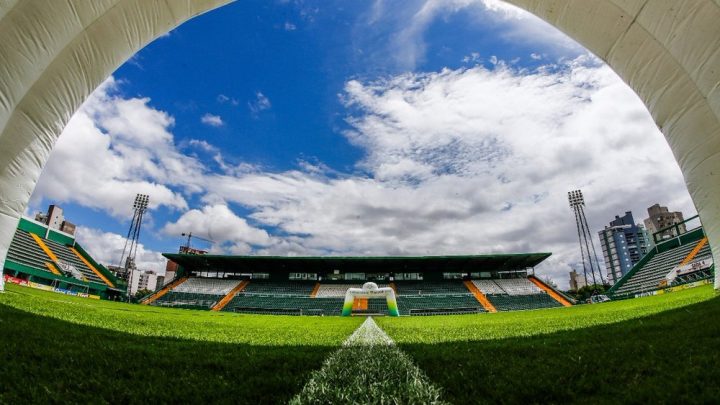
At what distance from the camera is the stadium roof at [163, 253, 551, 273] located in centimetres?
4062

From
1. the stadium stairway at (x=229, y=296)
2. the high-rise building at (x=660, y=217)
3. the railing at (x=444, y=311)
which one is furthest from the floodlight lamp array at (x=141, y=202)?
the high-rise building at (x=660, y=217)

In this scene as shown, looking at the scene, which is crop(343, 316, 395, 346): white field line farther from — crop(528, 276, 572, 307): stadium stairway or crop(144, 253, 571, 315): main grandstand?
crop(528, 276, 572, 307): stadium stairway

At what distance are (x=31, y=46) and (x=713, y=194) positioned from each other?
9959 mm

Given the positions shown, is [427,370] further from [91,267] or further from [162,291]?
[91,267]

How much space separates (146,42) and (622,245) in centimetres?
16593

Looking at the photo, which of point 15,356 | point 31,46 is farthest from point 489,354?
point 31,46

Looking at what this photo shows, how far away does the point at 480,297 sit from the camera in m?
38.9

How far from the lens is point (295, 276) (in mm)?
46562

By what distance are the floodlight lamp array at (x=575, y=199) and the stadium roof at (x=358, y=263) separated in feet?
33.3

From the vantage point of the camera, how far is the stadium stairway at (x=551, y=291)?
3636cm

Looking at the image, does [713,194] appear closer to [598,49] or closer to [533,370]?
[598,49]

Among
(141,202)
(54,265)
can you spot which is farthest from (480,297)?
(141,202)

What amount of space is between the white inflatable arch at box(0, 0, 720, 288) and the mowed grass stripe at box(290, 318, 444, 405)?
213 inches

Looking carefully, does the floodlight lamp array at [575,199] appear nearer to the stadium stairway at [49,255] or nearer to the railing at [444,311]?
the railing at [444,311]
